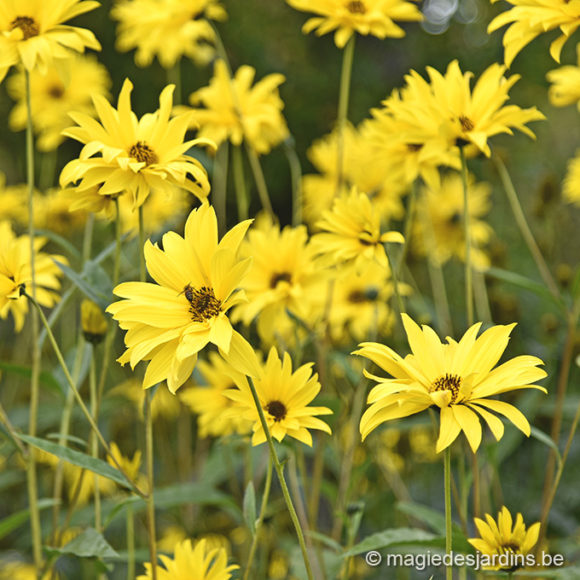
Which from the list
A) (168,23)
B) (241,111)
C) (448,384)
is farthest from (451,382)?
(168,23)

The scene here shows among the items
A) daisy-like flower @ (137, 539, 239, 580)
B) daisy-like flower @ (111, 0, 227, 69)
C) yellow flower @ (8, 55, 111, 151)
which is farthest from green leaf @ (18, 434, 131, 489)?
yellow flower @ (8, 55, 111, 151)

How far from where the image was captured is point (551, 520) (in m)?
1.40

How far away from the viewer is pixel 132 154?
789 mm

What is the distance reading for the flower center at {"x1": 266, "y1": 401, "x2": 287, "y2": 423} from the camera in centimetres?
74

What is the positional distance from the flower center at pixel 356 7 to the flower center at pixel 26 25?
0.48 meters

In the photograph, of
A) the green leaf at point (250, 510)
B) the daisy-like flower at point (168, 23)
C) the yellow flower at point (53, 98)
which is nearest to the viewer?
the green leaf at point (250, 510)

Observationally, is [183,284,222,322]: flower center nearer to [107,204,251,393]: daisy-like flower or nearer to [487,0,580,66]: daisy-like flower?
[107,204,251,393]: daisy-like flower

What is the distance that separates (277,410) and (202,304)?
5.9 inches

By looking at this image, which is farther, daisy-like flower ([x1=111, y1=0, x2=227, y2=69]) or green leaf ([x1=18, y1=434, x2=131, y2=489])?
daisy-like flower ([x1=111, y1=0, x2=227, y2=69])

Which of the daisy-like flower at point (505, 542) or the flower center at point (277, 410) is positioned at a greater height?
the flower center at point (277, 410)

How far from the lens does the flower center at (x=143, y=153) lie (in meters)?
0.78

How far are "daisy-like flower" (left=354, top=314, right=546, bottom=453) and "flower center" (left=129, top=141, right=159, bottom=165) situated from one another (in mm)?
327

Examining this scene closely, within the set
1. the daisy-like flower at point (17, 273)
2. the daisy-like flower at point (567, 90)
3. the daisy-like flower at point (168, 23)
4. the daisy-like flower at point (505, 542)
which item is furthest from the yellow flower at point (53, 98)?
the daisy-like flower at point (505, 542)

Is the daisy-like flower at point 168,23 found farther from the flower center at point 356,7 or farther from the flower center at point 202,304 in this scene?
the flower center at point 202,304
